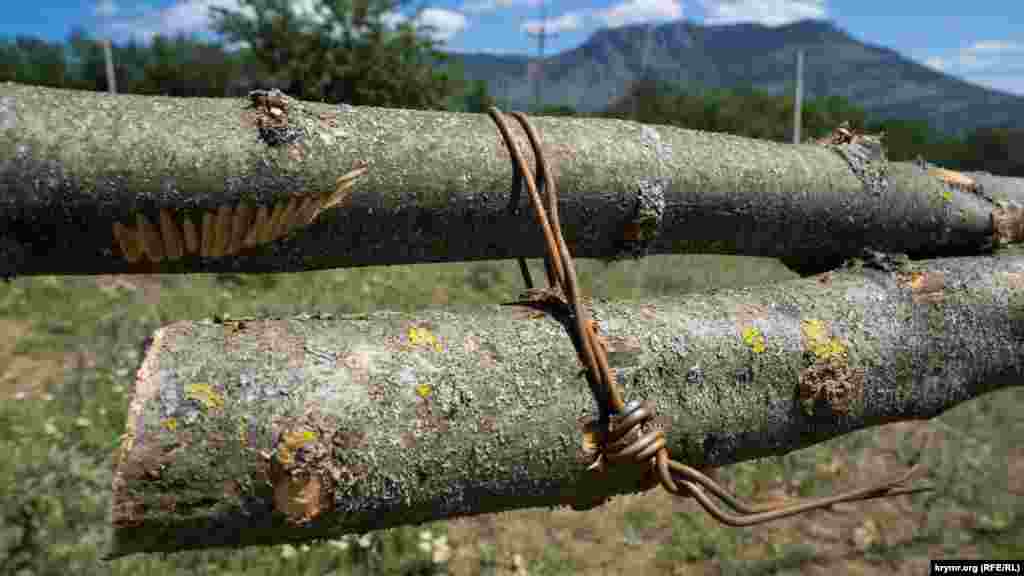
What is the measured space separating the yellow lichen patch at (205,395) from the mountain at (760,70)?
212ft

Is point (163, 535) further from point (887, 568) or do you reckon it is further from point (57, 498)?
point (887, 568)

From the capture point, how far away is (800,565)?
3531mm

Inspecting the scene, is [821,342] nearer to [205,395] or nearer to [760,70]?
[205,395]

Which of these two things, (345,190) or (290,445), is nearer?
(290,445)

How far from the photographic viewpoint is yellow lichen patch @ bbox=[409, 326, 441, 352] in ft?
3.30

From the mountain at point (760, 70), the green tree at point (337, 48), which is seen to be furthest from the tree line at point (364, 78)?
the mountain at point (760, 70)

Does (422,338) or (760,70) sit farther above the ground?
(422,338)

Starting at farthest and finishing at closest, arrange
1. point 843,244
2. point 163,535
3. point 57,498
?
point 57,498 < point 843,244 < point 163,535

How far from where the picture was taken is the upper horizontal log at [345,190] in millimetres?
913

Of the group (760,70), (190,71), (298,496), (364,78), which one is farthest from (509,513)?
(760,70)

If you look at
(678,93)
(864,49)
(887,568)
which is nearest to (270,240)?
(887,568)

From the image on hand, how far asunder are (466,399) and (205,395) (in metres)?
0.33

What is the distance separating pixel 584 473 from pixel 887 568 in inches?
129

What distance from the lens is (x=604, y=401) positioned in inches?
41.8
